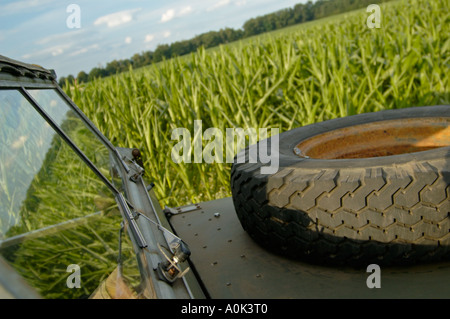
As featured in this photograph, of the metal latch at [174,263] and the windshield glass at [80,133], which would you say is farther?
the windshield glass at [80,133]

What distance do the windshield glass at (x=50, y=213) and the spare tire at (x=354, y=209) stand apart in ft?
1.28

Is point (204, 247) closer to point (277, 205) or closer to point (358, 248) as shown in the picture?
point (277, 205)

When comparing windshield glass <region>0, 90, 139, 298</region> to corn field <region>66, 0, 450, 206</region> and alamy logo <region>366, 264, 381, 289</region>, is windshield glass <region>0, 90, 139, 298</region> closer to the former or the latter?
alamy logo <region>366, 264, 381, 289</region>

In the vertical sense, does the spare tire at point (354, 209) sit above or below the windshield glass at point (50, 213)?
below

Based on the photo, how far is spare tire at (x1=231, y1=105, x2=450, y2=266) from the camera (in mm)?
900

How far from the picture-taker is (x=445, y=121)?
4.88 feet

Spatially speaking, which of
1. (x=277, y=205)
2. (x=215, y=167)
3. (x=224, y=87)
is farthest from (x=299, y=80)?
(x=277, y=205)

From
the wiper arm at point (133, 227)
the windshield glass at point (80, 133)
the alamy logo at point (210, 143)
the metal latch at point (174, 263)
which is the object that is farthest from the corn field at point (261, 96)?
the metal latch at point (174, 263)

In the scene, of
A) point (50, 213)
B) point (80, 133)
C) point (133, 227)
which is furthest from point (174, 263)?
point (80, 133)

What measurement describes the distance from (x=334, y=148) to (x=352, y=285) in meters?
0.89

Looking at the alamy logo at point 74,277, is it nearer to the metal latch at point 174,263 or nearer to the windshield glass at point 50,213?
the windshield glass at point 50,213

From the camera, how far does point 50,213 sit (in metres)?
0.80

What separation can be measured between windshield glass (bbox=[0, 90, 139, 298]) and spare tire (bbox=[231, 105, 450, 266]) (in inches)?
15.4

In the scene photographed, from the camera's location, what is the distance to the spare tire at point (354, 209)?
90 cm
